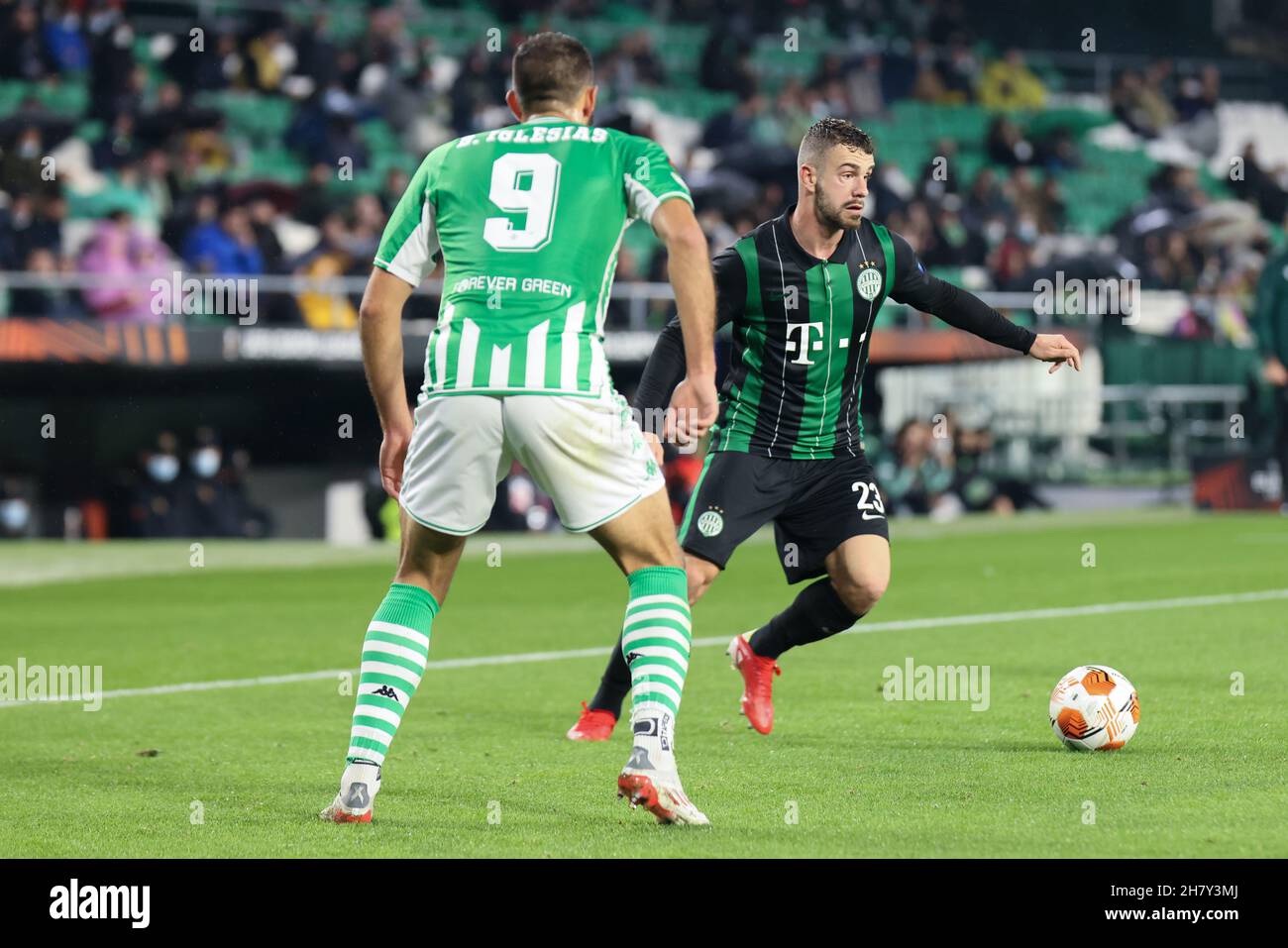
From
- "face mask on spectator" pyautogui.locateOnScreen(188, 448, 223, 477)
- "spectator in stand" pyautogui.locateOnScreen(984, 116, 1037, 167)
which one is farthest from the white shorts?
"spectator in stand" pyautogui.locateOnScreen(984, 116, 1037, 167)

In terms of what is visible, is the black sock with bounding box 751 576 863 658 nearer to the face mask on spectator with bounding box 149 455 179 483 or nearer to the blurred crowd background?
the blurred crowd background

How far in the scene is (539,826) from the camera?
5.28m

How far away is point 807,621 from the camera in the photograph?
7.45m

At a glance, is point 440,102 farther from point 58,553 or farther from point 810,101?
point 58,553

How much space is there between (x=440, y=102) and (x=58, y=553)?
9876 millimetres

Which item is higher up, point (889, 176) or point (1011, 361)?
point (889, 176)

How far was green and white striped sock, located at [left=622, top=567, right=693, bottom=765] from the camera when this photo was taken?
5.28m

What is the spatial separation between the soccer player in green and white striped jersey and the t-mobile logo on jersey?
1975 millimetres

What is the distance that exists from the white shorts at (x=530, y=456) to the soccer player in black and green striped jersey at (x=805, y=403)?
1822 millimetres

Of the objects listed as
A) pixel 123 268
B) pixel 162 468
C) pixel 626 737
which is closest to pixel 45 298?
pixel 123 268

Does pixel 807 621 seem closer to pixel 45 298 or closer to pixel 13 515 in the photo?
pixel 45 298
